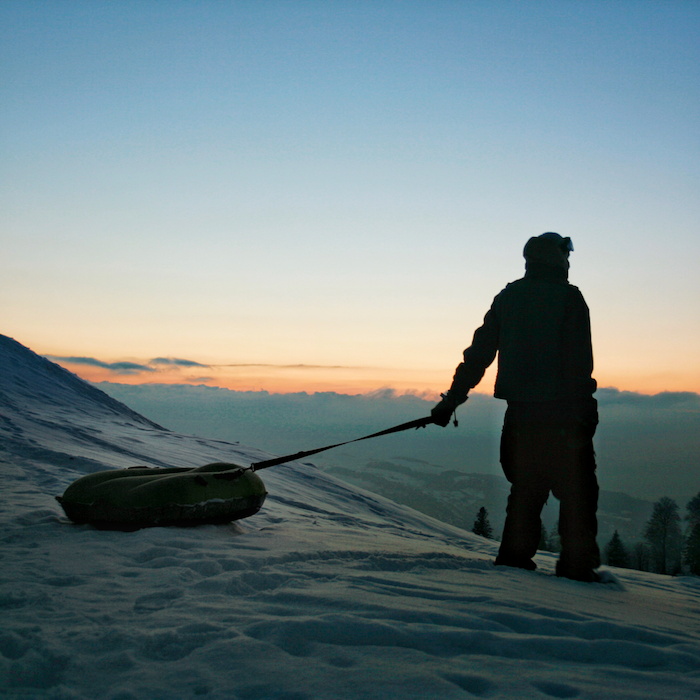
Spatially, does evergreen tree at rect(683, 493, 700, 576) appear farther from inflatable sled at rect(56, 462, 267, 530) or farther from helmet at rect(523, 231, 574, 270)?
inflatable sled at rect(56, 462, 267, 530)

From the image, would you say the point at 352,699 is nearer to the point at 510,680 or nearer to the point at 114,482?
the point at 510,680

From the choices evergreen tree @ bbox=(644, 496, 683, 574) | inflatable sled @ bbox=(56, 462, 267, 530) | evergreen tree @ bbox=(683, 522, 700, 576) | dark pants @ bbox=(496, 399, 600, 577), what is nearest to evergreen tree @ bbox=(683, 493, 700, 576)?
evergreen tree @ bbox=(683, 522, 700, 576)

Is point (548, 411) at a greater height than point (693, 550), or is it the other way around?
point (548, 411)

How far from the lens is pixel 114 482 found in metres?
4.50

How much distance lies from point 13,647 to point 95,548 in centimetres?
177

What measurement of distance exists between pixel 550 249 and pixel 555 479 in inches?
76.8

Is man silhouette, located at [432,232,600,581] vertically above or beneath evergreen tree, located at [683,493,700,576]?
above

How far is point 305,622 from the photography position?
223cm

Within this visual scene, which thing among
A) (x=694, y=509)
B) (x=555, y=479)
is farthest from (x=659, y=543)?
(x=555, y=479)

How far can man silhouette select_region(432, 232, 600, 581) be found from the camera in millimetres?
3912

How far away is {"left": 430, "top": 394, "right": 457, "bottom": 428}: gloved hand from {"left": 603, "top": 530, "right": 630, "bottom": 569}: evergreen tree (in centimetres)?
2076

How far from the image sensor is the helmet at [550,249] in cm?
427

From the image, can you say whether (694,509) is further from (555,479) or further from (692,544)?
(555,479)

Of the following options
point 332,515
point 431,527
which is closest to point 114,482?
point 332,515
